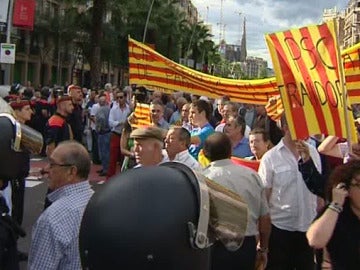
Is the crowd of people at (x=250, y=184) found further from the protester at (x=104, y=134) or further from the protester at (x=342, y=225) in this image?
the protester at (x=104, y=134)

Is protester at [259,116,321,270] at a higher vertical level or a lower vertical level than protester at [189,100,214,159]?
lower

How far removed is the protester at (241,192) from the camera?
4730 mm

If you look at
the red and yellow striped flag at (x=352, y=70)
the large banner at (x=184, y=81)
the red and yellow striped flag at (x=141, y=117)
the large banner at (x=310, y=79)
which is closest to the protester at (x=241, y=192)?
the large banner at (x=310, y=79)

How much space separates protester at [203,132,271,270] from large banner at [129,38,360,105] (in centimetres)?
285

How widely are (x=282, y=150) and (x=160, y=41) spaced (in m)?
57.2

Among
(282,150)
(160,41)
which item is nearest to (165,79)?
(282,150)

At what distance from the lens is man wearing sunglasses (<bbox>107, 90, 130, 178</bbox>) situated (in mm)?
11469

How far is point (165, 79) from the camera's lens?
8703 millimetres

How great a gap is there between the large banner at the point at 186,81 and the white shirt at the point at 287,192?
2415 millimetres

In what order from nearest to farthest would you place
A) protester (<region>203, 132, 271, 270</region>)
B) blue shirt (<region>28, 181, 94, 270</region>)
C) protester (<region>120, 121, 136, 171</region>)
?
blue shirt (<region>28, 181, 94, 270</region>)
protester (<region>203, 132, 271, 270</region>)
protester (<region>120, 121, 136, 171</region>)

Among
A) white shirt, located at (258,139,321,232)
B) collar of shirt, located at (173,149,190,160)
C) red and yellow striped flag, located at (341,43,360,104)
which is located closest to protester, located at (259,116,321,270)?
white shirt, located at (258,139,321,232)

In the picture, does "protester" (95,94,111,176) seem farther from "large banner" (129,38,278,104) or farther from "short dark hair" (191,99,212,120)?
"short dark hair" (191,99,212,120)

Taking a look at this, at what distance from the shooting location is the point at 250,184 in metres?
4.80

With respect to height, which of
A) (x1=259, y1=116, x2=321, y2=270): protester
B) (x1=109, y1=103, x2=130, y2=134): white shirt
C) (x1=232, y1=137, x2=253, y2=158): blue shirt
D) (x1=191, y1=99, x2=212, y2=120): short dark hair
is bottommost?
(x1=259, y1=116, x2=321, y2=270): protester
